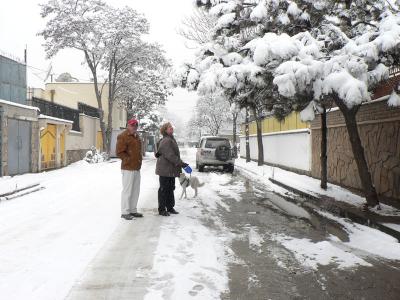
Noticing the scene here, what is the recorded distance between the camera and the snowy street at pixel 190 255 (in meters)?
4.64

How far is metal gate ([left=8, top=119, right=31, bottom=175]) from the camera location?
17.8 meters

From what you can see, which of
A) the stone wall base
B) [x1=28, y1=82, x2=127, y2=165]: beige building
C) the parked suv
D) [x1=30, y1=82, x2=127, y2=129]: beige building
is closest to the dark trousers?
the parked suv

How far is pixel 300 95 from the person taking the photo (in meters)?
9.03

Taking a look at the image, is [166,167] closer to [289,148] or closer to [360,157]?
[360,157]

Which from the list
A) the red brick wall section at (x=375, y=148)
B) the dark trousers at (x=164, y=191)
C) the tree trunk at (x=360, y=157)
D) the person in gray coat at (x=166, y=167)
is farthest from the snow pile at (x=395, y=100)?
the dark trousers at (x=164, y=191)

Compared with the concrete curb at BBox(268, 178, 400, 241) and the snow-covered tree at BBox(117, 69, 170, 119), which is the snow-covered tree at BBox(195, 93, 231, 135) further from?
the concrete curb at BBox(268, 178, 400, 241)

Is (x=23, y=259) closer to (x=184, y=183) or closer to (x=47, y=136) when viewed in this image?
(x=184, y=183)

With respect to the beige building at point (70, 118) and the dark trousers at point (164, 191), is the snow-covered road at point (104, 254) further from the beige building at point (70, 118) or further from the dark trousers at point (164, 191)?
the beige building at point (70, 118)

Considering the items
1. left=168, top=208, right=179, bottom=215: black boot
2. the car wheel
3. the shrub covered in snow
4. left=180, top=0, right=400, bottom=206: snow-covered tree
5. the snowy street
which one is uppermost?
left=180, top=0, right=400, bottom=206: snow-covered tree

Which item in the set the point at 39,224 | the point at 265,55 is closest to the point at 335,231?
the point at 265,55

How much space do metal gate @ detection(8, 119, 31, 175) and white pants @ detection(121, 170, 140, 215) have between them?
35.7ft

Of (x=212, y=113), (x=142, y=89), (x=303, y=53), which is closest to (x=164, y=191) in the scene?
(x=303, y=53)

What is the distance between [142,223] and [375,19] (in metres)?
6.37

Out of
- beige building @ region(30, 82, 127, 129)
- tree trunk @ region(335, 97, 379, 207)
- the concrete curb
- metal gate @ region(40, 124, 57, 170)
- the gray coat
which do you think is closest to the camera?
the concrete curb
